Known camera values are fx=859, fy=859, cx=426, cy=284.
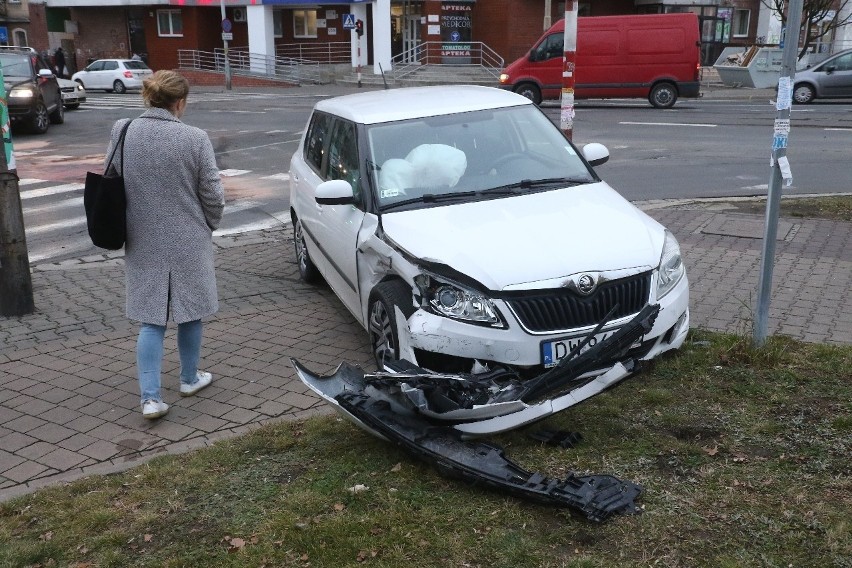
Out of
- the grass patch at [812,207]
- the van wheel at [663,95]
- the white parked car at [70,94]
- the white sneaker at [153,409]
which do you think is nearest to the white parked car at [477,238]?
the white sneaker at [153,409]

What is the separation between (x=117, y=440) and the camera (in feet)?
15.6

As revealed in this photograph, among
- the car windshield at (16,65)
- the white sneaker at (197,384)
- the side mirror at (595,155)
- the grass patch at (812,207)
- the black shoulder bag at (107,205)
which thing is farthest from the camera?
the car windshield at (16,65)

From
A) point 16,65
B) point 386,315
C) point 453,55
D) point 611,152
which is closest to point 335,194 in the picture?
point 386,315

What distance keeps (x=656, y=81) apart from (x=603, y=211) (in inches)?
830

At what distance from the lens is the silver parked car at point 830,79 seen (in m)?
25.9

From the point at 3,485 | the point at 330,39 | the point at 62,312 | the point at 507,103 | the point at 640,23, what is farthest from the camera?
the point at 330,39

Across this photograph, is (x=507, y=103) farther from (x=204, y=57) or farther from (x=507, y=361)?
(x=204, y=57)

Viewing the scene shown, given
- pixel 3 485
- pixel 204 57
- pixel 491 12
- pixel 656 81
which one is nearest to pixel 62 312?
pixel 3 485

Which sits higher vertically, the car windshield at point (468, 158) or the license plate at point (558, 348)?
the car windshield at point (468, 158)

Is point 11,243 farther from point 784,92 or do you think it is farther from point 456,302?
point 784,92

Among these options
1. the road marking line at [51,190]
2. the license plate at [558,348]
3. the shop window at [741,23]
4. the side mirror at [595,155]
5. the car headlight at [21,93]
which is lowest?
the road marking line at [51,190]

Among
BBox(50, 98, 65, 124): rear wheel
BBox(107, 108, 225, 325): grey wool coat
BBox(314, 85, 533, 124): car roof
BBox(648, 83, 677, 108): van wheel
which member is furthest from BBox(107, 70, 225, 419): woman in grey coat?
BBox(648, 83, 677, 108): van wheel

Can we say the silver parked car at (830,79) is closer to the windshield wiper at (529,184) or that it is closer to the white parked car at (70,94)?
the white parked car at (70,94)

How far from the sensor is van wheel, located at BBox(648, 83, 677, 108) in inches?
982
